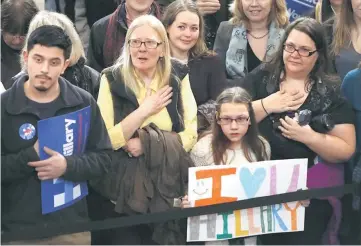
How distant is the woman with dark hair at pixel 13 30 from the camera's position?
472 centimetres

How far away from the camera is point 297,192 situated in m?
4.44

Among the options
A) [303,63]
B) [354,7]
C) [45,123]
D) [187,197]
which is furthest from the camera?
[354,7]

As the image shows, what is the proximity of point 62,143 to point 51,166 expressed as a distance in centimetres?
13

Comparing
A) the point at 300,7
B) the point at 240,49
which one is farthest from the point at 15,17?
the point at 300,7

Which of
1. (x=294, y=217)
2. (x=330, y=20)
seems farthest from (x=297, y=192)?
(x=330, y=20)

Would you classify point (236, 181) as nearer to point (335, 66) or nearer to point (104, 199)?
point (104, 199)

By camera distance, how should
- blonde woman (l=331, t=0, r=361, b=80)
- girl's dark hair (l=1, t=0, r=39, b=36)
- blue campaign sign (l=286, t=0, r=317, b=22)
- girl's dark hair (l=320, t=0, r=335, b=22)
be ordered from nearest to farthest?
1. girl's dark hair (l=1, t=0, r=39, b=36)
2. blonde woman (l=331, t=0, r=361, b=80)
3. girl's dark hair (l=320, t=0, r=335, b=22)
4. blue campaign sign (l=286, t=0, r=317, b=22)

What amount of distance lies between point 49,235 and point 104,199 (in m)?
0.53

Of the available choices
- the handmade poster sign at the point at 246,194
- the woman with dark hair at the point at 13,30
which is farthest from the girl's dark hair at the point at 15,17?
the handmade poster sign at the point at 246,194

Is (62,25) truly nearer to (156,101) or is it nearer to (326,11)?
(156,101)

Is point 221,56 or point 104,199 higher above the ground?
→ point 221,56

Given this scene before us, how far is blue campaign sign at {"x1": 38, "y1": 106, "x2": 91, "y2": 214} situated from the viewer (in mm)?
4031

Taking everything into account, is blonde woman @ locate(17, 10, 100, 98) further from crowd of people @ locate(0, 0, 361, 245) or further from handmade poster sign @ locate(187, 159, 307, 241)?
handmade poster sign @ locate(187, 159, 307, 241)

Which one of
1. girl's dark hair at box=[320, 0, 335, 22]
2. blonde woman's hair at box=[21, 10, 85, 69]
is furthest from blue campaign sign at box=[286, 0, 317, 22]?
blonde woman's hair at box=[21, 10, 85, 69]
